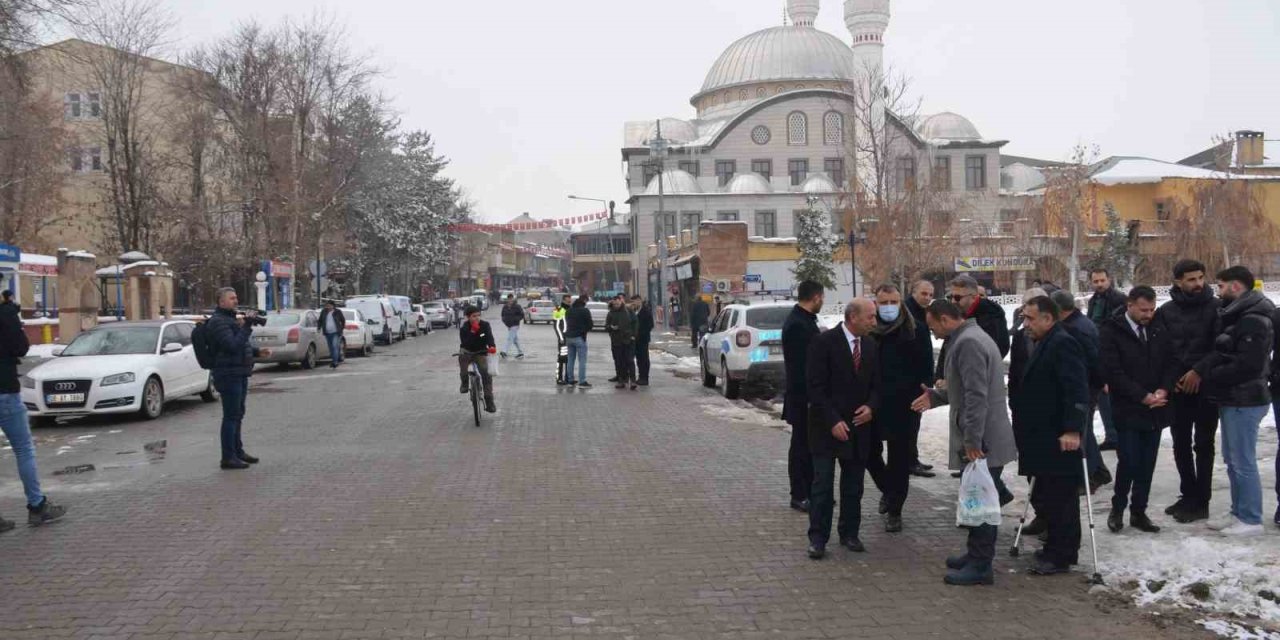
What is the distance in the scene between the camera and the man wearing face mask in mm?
7293

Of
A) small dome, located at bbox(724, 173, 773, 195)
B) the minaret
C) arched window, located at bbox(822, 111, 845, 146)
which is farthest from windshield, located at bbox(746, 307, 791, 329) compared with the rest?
the minaret

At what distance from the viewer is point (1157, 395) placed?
6.87 meters

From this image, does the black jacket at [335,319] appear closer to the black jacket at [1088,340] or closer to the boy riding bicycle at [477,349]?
the boy riding bicycle at [477,349]

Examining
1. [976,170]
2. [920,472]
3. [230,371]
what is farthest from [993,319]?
[976,170]

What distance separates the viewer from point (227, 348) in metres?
10.3

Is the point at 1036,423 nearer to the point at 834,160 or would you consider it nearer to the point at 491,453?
the point at 491,453

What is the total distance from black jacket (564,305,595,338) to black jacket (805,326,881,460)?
12.4 m

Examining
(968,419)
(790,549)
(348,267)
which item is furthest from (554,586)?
(348,267)

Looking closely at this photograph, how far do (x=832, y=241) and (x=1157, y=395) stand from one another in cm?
4158

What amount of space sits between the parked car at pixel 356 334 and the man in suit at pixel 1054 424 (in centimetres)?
2475

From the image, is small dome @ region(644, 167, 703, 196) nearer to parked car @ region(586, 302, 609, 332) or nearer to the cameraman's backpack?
parked car @ region(586, 302, 609, 332)

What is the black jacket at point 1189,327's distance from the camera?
7.01 m

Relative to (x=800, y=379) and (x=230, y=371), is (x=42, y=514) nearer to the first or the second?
(x=230, y=371)

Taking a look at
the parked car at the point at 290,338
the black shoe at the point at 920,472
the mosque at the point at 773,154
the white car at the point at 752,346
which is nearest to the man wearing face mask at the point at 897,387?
the black shoe at the point at 920,472
